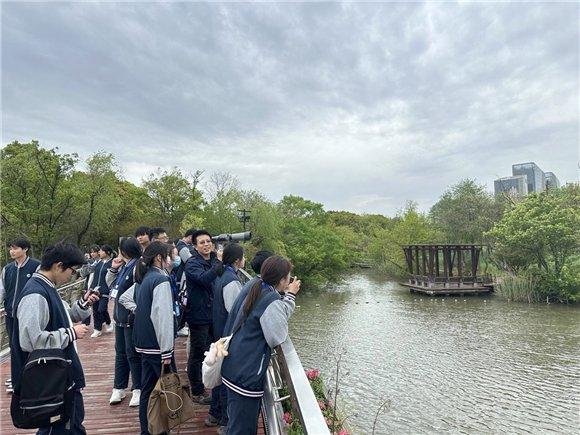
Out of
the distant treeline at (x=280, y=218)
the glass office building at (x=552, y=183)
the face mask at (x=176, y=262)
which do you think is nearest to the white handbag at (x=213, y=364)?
the face mask at (x=176, y=262)

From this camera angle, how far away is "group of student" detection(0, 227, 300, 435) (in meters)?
2.44

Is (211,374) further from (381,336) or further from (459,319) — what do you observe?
(459,319)

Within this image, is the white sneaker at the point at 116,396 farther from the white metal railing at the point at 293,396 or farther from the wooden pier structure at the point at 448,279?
the wooden pier structure at the point at 448,279

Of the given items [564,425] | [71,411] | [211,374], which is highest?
[211,374]

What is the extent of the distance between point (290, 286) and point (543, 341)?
598 inches

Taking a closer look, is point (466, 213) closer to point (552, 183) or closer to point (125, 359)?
point (552, 183)

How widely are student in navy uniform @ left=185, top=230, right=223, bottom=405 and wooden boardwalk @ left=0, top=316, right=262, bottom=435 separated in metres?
0.39

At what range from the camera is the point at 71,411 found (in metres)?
2.49

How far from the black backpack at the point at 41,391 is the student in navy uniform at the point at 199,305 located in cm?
171

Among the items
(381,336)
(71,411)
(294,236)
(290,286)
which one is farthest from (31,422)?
(294,236)

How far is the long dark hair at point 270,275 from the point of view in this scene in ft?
8.16

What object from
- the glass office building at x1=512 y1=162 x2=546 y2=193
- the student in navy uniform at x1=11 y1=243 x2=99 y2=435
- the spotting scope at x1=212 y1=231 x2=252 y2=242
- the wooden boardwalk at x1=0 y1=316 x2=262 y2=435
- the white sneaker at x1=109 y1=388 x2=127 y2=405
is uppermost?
the glass office building at x1=512 y1=162 x2=546 y2=193

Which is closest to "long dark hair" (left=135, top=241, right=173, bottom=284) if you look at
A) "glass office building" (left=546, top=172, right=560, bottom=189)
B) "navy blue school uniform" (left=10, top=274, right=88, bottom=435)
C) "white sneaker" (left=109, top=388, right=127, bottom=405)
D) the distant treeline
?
"navy blue school uniform" (left=10, top=274, right=88, bottom=435)

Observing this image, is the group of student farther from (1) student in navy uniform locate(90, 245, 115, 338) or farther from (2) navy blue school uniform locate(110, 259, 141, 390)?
(1) student in navy uniform locate(90, 245, 115, 338)
